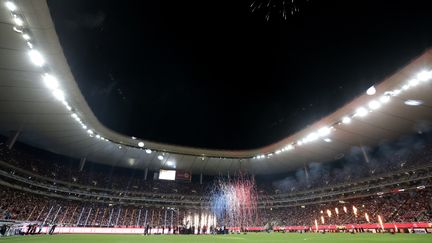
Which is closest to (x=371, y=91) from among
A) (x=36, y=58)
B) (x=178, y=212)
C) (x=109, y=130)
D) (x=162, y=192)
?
(x=36, y=58)

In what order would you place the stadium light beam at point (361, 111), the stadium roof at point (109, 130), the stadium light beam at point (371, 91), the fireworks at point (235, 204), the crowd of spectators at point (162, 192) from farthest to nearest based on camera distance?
the fireworks at point (235, 204) < the crowd of spectators at point (162, 192) < the stadium light beam at point (361, 111) < the stadium light beam at point (371, 91) < the stadium roof at point (109, 130)

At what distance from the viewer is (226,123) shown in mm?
37656

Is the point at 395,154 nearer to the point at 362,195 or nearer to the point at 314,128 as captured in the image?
the point at 362,195

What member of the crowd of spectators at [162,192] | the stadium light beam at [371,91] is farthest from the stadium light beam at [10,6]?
the stadium light beam at [371,91]

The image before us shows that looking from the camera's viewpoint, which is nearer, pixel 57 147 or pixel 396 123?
pixel 396 123

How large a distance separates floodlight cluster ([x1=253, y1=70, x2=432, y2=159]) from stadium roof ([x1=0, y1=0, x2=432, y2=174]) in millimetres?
90

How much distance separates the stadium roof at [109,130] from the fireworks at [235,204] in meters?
6.81

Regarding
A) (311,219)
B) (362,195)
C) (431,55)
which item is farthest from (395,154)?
(431,55)

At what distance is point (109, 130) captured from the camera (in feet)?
120

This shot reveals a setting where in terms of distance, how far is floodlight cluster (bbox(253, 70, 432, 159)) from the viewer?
23109 millimetres

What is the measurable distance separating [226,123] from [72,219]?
29.8 metres

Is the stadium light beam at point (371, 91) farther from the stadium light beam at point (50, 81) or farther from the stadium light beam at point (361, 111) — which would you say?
the stadium light beam at point (50, 81)

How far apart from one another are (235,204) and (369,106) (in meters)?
33.3

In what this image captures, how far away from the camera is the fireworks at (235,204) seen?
170 ft
